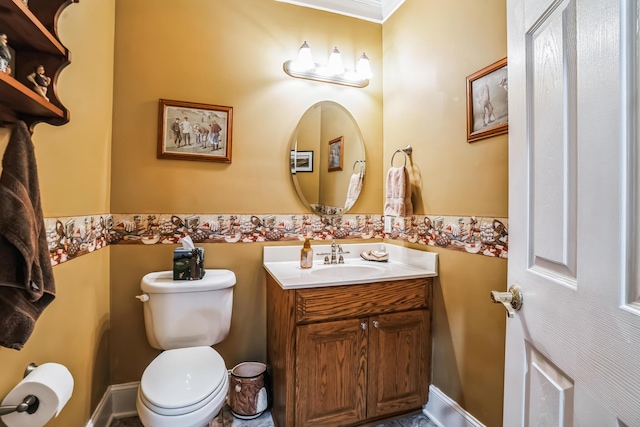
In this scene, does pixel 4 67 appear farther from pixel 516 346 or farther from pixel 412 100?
pixel 412 100

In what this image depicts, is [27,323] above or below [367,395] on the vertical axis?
above

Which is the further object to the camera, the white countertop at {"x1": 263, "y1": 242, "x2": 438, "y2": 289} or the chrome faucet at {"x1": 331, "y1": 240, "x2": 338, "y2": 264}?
the chrome faucet at {"x1": 331, "y1": 240, "x2": 338, "y2": 264}

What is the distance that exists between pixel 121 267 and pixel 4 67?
4.04 ft

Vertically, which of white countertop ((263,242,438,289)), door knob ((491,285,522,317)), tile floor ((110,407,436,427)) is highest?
door knob ((491,285,522,317))

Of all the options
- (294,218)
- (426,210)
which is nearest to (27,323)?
(294,218)

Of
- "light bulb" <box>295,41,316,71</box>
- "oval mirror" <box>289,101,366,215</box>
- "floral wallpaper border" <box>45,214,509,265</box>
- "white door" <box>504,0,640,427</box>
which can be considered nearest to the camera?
"white door" <box>504,0,640,427</box>

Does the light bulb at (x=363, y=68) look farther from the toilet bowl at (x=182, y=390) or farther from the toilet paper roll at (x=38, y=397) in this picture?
the toilet paper roll at (x=38, y=397)

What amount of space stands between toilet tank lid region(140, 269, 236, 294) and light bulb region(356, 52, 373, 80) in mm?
1594

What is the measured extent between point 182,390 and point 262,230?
37.4 inches

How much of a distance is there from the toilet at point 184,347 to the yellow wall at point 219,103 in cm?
23

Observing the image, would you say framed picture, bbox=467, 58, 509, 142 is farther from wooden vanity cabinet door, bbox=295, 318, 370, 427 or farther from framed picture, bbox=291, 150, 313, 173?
wooden vanity cabinet door, bbox=295, 318, 370, 427

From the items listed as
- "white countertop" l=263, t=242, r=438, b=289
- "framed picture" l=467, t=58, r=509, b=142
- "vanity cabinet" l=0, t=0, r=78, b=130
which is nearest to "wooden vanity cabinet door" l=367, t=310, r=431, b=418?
"white countertop" l=263, t=242, r=438, b=289

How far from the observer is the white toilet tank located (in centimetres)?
148

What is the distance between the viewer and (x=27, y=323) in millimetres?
735
